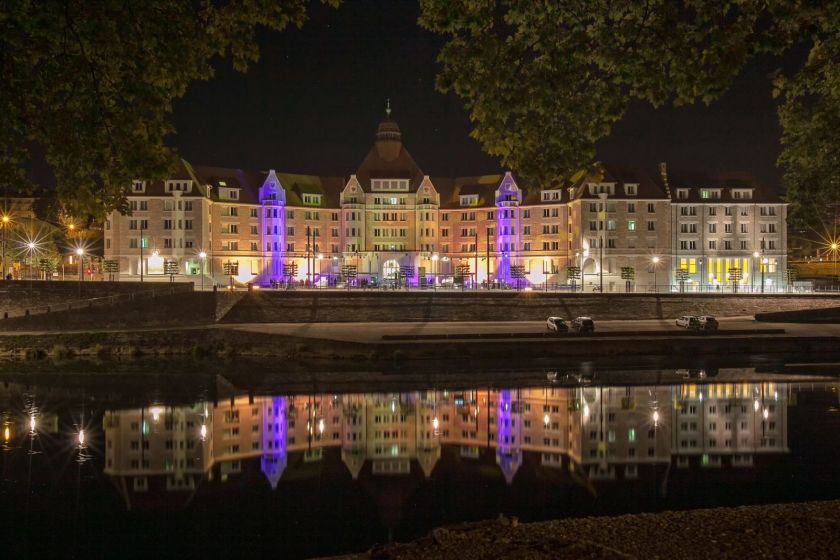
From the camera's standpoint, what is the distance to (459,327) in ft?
202

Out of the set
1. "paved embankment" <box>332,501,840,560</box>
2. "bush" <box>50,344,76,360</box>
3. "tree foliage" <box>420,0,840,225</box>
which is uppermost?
"tree foliage" <box>420,0,840,225</box>

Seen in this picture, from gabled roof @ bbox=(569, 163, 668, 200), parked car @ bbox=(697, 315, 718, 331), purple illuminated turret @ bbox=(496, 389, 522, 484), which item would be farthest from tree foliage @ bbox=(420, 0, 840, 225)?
gabled roof @ bbox=(569, 163, 668, 200)

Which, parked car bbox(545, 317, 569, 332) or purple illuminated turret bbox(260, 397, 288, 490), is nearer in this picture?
purple illuminated turret bbox(260, 397, 288, 490)

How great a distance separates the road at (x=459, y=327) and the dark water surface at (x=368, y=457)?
1370cm

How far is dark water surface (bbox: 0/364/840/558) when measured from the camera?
708 inches

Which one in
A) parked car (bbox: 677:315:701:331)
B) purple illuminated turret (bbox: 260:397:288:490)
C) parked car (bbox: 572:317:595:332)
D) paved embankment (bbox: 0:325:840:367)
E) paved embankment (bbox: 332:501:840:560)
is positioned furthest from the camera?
parked car (bbox: 677:315:701:331)

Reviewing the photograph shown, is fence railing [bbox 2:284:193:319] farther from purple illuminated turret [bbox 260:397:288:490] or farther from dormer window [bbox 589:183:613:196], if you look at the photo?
dormer window [bbox 589:183:613:196]

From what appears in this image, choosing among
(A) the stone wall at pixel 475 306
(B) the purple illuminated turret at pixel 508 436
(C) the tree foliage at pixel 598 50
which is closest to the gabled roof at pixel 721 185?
(A) the stone wall at pixel 475 306

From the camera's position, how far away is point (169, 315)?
211 ft

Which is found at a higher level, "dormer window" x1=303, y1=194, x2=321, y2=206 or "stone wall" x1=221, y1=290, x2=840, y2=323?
"dormer window" x1=303, y1=194, x2=321, y2=206

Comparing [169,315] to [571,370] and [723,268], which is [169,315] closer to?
[571,370]

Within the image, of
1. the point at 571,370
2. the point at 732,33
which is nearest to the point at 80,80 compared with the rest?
the point at 732,33

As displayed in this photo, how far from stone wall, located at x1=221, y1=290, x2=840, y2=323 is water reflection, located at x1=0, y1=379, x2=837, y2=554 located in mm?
28360

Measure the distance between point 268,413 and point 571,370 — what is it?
21295 mm
